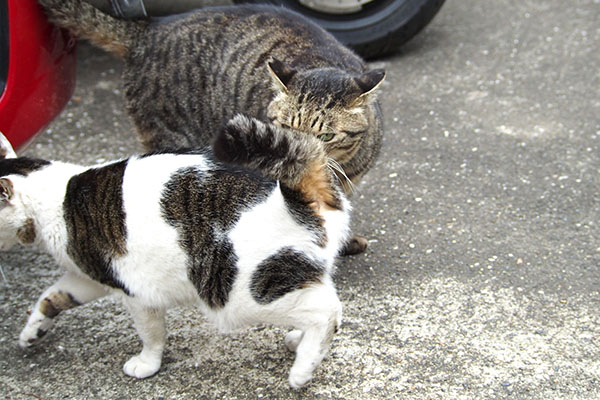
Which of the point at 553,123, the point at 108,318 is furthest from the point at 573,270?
the point at 108,318

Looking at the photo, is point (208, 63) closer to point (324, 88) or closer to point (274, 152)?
point (324, 88)

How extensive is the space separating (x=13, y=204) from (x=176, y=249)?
0.63 m

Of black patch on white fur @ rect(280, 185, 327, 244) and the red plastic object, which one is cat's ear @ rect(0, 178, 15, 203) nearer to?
the red plastic object

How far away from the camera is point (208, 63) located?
3408 millimetres

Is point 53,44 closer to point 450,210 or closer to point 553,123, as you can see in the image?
point 450,210

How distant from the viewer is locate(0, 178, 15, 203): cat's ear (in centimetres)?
238

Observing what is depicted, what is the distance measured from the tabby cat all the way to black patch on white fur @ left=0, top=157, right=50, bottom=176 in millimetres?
794

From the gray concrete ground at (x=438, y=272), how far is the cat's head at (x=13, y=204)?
0.52 metres

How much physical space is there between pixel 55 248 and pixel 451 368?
1528mm

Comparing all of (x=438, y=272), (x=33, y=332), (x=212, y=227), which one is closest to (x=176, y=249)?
(x=212, y=227)

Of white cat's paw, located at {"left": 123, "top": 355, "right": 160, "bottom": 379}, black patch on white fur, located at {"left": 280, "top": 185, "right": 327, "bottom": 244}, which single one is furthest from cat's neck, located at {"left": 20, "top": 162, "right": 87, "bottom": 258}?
black patch on white fur, located at {"left": 280, "top": 185, "right": 327, "bottom": 244}

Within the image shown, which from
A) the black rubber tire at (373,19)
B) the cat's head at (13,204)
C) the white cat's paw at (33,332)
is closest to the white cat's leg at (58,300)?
the white cat's paw at (33,332)

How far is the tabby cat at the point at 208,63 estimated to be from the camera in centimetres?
324

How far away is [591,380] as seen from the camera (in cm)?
246
